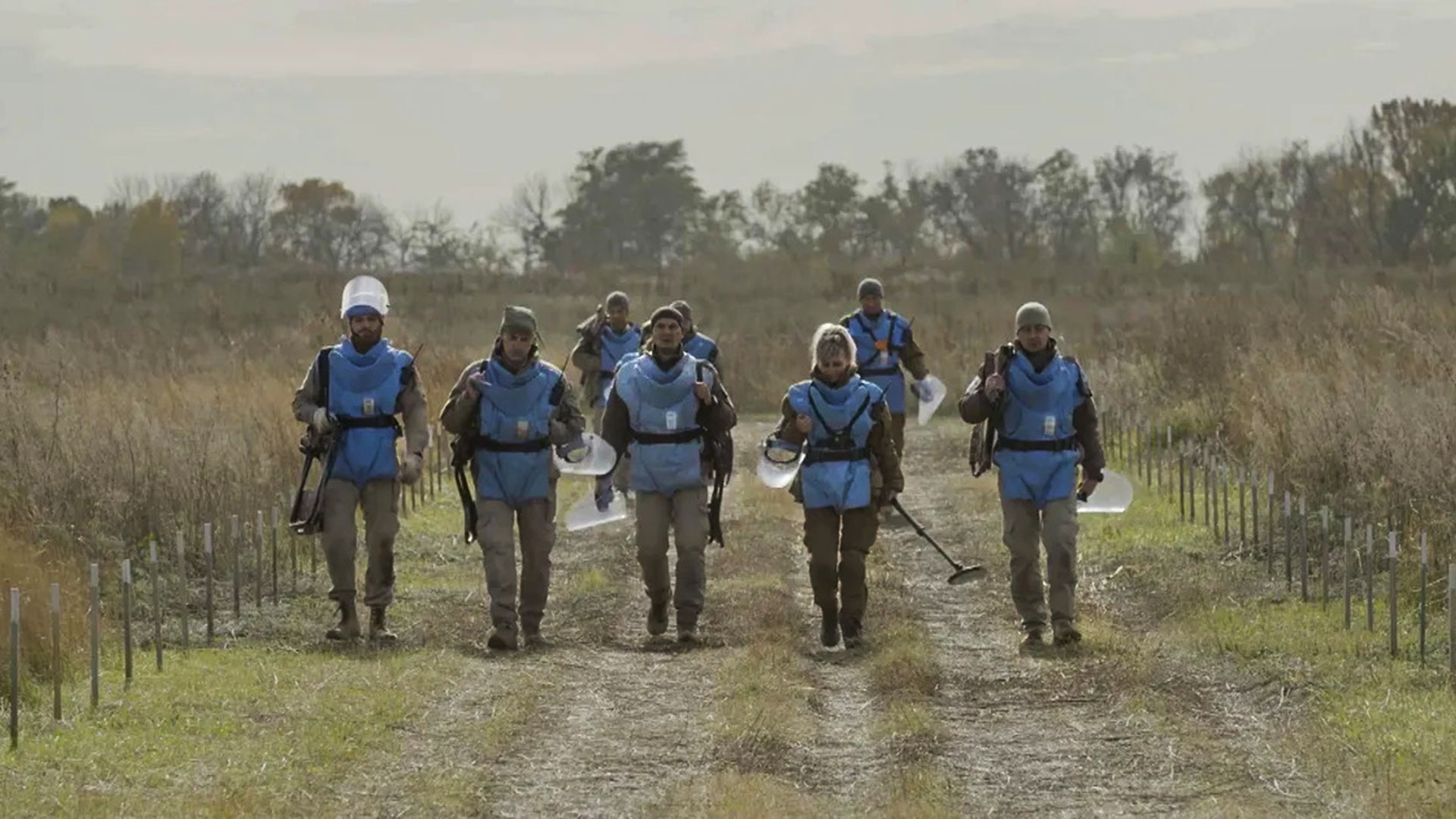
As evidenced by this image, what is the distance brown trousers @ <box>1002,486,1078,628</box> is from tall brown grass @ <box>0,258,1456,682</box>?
8.77 ft

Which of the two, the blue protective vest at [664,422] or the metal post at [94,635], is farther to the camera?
the blue protective vest at [664,422]

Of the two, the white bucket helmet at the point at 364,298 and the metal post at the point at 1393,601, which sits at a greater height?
the white bucket helmet at the point at 364,298

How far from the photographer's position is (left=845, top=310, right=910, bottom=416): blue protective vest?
60.4 feet

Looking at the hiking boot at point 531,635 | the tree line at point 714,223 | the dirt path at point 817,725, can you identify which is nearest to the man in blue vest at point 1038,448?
the dirt path at point 817,725

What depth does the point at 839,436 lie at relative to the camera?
12.8 meters

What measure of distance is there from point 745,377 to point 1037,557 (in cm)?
2175

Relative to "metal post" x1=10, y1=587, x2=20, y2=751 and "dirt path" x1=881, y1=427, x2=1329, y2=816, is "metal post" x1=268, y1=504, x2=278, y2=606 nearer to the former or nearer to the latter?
"dirt path" x1=881, y1=427, x2=1329, y2=816

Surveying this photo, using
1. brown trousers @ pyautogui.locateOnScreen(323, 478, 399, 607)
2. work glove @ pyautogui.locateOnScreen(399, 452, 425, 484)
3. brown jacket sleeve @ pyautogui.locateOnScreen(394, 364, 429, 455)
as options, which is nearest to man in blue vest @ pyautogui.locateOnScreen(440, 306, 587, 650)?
brown jacket sleeve @ pyautogui.locateOnScreen(394, 364, 429, 455)

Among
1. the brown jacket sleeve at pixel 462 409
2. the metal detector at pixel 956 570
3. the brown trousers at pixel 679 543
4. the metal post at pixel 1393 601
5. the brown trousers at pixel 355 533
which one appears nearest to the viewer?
the metal post at pixel 1393 601

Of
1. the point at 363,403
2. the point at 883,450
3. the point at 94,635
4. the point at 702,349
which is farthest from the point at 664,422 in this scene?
the point at 702,349

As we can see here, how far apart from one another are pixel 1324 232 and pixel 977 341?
3399cm

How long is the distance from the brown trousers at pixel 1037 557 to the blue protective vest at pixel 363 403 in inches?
133

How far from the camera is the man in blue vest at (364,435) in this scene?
42.7 feet

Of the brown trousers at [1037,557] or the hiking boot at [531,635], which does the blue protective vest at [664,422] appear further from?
the brown trousers at [1037,557]
